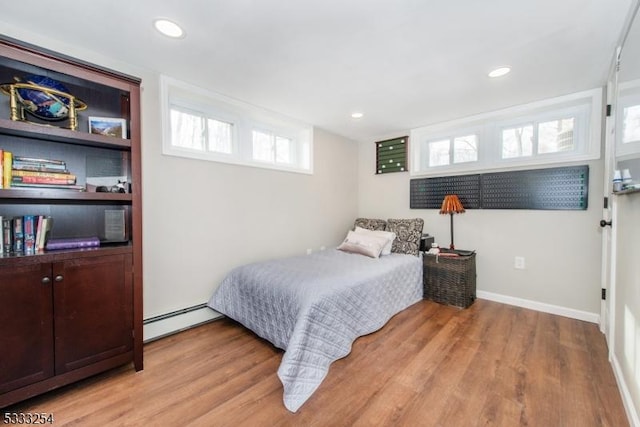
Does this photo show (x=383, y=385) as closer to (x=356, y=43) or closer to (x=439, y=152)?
(x=356, y=43)

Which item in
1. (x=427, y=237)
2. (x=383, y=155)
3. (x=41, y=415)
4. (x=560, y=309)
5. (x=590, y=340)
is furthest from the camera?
(x=383, y=155)

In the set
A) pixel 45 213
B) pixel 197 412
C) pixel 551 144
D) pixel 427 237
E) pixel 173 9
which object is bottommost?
pixel 197 412

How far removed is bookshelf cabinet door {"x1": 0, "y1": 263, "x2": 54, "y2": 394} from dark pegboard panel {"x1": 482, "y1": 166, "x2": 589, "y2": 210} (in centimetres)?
395

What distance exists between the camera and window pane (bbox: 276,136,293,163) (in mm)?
3387

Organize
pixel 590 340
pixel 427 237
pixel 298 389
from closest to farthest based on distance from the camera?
pixel 298 389 → pixel 590 340 → pixel 427 237

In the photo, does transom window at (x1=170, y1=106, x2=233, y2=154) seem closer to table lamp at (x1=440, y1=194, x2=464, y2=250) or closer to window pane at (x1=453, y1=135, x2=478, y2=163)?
table lamp at (x1=440, y1=194, x2=464, y2=250)

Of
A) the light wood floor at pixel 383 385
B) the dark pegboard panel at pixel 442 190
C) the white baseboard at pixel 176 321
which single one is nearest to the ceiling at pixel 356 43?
the dark pegboard panel at pixel 442 190

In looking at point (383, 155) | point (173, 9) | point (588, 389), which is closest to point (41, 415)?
point (173, 9)

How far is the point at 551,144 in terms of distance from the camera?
281cm

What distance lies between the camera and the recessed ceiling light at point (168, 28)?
1622 mm

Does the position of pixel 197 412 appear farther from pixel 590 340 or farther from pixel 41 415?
pixel 590 340

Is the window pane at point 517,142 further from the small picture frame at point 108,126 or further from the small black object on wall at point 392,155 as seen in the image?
the small picture frame at point 108,126

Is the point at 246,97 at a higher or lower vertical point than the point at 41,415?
higher

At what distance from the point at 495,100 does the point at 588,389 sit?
2548 millimetres
